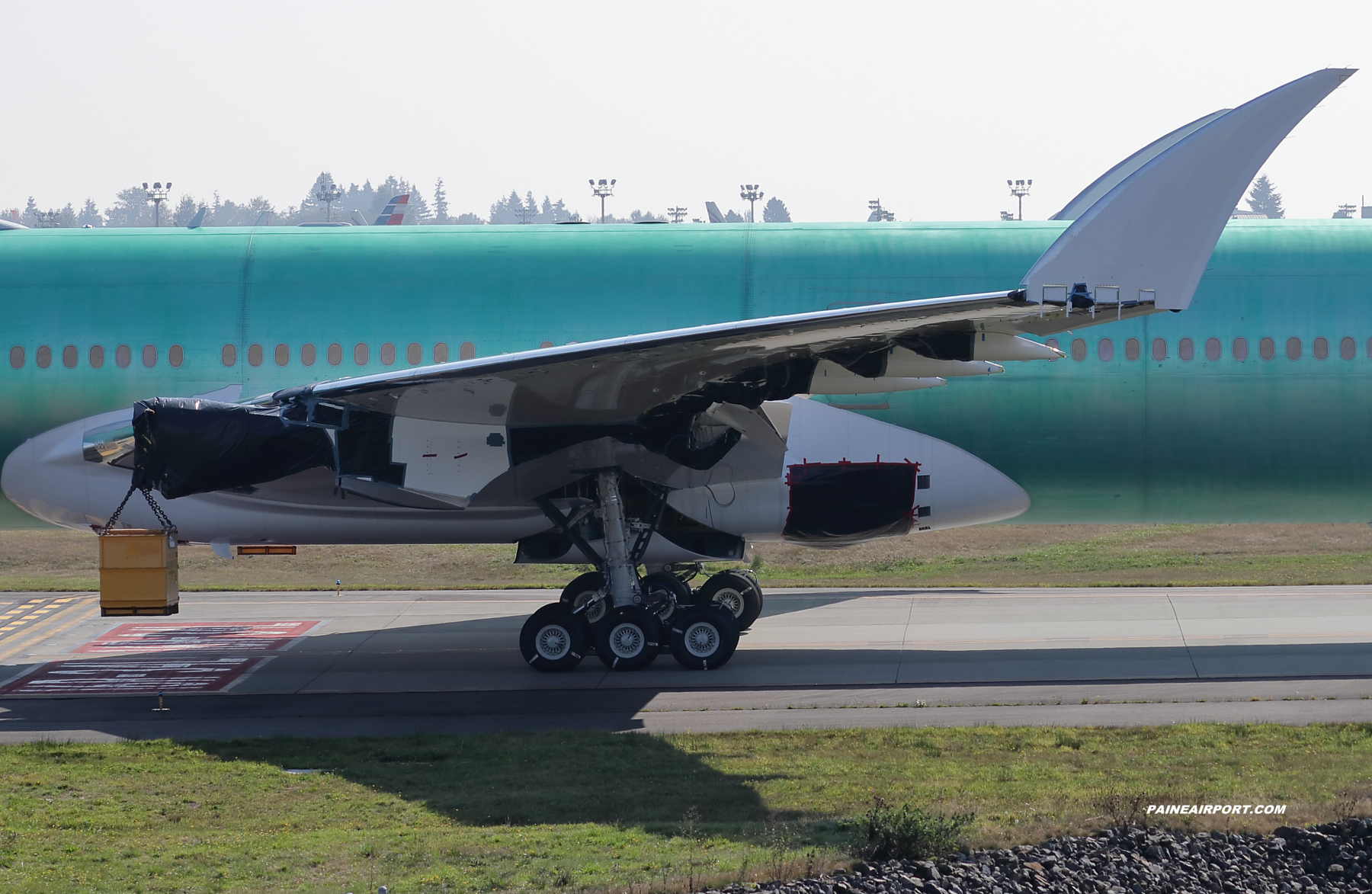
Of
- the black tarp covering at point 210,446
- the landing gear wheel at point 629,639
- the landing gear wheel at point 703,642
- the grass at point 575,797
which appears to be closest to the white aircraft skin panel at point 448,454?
the black tarp covering at point 210,446

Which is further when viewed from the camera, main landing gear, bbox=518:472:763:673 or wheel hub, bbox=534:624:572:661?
wheel hub, bbox=534:624:572:661

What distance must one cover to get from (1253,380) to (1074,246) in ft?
26.5

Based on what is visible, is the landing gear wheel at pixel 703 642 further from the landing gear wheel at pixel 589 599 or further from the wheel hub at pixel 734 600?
the wheel hub at pixel 734 600

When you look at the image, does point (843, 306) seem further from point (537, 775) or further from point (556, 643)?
point (537, 775)

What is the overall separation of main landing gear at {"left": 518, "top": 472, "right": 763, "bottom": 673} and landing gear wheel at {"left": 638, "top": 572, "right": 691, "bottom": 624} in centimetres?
2

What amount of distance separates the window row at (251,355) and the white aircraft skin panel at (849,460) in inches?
179

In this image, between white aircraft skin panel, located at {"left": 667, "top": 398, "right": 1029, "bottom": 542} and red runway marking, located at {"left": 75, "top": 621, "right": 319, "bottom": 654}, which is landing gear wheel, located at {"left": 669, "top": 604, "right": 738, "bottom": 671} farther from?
red runway marking, located at {"left": 75, "top": 621, "right": 319, "bottom": 654}

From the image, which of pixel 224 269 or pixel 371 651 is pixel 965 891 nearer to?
pixel 371 651

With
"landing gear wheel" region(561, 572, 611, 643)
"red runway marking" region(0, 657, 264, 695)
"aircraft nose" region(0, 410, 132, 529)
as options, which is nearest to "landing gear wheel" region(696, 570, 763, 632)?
"landing gear wheel" region(561, 572, 611, 643)

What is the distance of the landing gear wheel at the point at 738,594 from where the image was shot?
2255 centimetres

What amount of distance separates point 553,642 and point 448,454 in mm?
3212

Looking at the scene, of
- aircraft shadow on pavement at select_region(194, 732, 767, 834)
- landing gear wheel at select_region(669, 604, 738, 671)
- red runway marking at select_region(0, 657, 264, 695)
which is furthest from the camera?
landing gear wheel at select_region(669, 604, 738, 671)

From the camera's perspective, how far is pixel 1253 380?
67.9 ft

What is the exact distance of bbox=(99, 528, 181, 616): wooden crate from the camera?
18.3 metres
